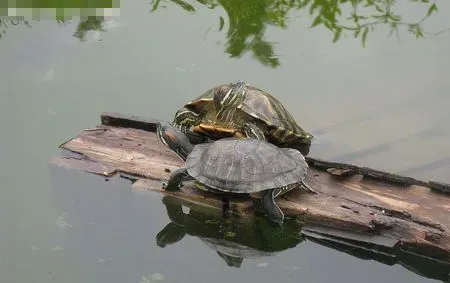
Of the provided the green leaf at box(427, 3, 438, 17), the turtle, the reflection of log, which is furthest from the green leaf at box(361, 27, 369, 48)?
the turtle

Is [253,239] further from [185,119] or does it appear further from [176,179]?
[185,119]

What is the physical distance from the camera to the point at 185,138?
3.44m

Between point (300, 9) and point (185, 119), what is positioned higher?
point (300, 9)

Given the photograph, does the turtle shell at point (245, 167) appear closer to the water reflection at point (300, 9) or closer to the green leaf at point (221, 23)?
the water reflection at point (300, 9)

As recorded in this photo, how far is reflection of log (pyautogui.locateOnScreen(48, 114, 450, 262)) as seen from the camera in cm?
299

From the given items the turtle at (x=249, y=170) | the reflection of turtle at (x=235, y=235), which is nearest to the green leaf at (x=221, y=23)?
the turtle at (x=249, y=170)

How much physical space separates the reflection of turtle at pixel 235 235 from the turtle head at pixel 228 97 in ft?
1.91

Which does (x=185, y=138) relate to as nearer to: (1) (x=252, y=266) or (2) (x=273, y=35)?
(1) (x=252, y=266)

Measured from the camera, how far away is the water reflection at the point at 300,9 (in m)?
5.04

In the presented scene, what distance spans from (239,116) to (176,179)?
23.7 inches

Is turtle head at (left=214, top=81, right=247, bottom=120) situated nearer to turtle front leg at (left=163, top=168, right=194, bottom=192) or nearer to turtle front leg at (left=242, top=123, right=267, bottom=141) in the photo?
turtle front leg at (left=242, top=123, right=267, bottom=141)

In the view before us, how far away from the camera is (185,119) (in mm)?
3732

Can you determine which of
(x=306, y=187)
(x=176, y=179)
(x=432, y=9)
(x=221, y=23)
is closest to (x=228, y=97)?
(x=176, y=179)

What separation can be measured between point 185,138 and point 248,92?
488 mm
